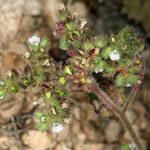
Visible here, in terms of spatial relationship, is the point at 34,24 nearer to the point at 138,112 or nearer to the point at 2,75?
the point at 2,75

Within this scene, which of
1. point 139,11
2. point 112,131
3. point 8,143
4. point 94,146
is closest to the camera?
point 8,143

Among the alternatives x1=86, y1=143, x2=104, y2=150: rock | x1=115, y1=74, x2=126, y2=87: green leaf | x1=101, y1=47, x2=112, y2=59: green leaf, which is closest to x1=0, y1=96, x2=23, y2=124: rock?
x1=86, y1=143, x2=104, y2=150: rock

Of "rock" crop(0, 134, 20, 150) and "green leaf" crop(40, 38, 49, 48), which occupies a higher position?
"green leaf" crop(40, 38, 49, 48)

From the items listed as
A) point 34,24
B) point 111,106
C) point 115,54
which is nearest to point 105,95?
point 111,106

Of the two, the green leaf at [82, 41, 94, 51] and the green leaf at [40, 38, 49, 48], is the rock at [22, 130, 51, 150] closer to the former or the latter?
the green leaf at [40, 38, 49, 48]

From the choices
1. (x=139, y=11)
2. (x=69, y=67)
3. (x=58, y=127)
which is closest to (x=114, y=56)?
(x=69, y=67)

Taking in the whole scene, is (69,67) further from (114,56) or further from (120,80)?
(120,80)

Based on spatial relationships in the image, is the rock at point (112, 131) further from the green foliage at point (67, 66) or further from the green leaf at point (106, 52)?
the green leaf at point (106, 52)
